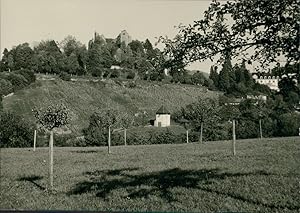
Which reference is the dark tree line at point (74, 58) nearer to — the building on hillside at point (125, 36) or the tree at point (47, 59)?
the tree at point (47, 59)

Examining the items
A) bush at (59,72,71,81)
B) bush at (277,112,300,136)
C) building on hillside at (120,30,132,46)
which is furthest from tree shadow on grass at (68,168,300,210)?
bush at (277,112,300,136)

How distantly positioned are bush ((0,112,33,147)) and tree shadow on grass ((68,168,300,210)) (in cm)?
2161

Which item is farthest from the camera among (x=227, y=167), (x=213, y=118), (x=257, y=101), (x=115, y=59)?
(x=257, y=101)

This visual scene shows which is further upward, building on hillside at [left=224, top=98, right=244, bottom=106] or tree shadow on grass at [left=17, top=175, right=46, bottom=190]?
building on hillside at [left=224, top=98, right=244, bottom=106]

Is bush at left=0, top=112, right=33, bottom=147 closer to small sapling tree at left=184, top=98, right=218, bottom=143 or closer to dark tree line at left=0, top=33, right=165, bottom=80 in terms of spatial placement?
dark tree line at left=0, top=33, right=165, bottom=80

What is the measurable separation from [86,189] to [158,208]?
3.57m

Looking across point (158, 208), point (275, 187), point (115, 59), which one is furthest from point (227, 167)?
point (115, 59)

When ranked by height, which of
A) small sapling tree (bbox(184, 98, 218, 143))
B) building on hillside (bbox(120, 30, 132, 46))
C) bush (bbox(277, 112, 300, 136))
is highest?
building on hillside (bbox(120, 30, 132, 46))

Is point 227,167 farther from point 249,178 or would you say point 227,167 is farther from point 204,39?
point 204,39

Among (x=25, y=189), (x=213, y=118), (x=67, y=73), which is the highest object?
(x=67, y=73)

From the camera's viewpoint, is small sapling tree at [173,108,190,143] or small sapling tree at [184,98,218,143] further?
small sapling tree at [173,108,190,143]

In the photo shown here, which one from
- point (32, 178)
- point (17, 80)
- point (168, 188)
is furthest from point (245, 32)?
point (17, 80)

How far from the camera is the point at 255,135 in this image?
41.8 metres

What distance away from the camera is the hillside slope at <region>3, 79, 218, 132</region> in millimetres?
24922
